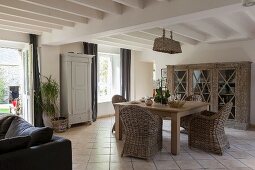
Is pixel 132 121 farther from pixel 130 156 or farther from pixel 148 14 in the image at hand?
pixel 148 14

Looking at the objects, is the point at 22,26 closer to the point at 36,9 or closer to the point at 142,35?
the point at 36,9

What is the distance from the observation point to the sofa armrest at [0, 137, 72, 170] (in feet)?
6.45

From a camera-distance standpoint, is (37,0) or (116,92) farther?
(116,92)

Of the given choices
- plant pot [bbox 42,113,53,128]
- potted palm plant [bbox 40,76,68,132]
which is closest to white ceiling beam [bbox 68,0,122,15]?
potted palm plant [bbox 40,76,68,132]

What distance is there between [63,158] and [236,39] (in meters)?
4.91

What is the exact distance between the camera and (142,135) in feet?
11.3

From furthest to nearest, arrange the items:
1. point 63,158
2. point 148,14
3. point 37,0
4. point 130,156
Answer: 1. point 130,156
2. point 148,14
3. point 37,0
4. point 63,158

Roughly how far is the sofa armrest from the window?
4798mm

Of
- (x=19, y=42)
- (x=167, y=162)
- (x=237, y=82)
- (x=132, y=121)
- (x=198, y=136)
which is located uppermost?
(x=19, y=42)

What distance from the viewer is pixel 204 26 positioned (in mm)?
4574

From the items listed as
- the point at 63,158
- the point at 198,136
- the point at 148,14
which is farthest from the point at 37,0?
the point at 198,136

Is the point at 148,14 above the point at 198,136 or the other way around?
above

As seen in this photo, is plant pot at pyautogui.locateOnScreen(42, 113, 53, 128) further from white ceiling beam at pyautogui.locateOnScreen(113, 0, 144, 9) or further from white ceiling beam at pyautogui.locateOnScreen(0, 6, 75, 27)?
white ceiling beam at pyautogui.locateOnScreen(113, 0, 144, 9)

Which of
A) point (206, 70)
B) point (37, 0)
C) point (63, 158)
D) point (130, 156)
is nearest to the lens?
point (63, 158)
